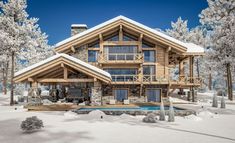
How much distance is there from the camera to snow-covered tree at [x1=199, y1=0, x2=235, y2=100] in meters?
27.8

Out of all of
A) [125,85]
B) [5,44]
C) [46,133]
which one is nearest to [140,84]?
[125,85]

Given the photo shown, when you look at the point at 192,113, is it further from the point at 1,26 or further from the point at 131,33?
the point at 1,26

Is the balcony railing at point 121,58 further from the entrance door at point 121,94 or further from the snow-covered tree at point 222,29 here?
the snow-covered tree at point 222,29

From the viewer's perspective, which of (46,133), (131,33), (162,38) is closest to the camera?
(46,133)

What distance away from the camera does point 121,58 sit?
25734 mm

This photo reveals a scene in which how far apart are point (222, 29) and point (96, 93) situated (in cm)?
2006

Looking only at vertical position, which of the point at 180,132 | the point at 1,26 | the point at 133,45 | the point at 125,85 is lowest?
the point at 180,132

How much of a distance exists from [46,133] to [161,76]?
1769cm

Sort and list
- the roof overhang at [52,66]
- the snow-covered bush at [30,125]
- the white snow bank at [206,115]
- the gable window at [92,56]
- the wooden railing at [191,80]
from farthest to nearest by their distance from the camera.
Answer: the gable window at [92,56]
the wooden railing at [191,80]
the roof overhang at [52,66]
the white snow bank at [206,115]
the snow-covered bush at [30,125]

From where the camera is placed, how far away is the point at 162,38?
24094 mm

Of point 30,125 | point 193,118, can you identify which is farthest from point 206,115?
point 30,125

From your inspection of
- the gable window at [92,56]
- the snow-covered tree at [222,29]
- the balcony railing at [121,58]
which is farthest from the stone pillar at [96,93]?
the snow-covered tree at [222,29]

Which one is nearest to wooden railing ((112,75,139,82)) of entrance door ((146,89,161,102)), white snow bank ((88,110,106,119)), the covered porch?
entrance door ((146,89,161,102))

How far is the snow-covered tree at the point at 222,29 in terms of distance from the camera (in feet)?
91.1
